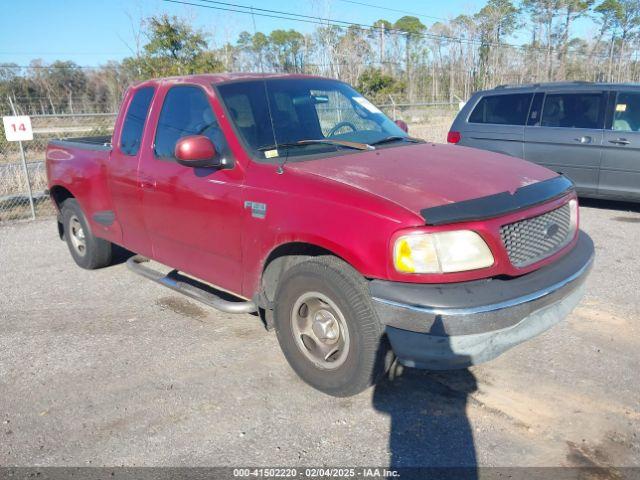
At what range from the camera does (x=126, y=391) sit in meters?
3.49

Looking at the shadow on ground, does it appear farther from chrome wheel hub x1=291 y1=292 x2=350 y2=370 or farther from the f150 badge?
the f150 badge

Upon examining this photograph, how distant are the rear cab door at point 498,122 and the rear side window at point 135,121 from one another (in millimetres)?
5728

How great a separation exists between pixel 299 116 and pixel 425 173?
1.25 m

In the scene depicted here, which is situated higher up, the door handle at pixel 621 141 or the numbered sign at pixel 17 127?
the numbered sign at pixel 17 127

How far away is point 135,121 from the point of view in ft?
15.4

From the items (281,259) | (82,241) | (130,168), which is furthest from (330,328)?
(82,241)

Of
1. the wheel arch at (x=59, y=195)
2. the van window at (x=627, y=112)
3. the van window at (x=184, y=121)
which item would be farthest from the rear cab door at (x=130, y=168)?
the van window at (x=627, y=112)

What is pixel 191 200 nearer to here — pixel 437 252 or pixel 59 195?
pixel 437 252

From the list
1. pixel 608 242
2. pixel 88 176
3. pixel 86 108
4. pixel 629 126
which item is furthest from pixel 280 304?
pixel 86 108

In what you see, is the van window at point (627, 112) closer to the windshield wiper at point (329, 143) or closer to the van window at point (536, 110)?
the van window at point (536, 110)

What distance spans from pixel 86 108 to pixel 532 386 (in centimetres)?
2814

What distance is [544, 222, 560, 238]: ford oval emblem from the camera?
3158mm

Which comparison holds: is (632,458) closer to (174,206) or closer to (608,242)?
(174,206)

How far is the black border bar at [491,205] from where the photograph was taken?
2.72m
